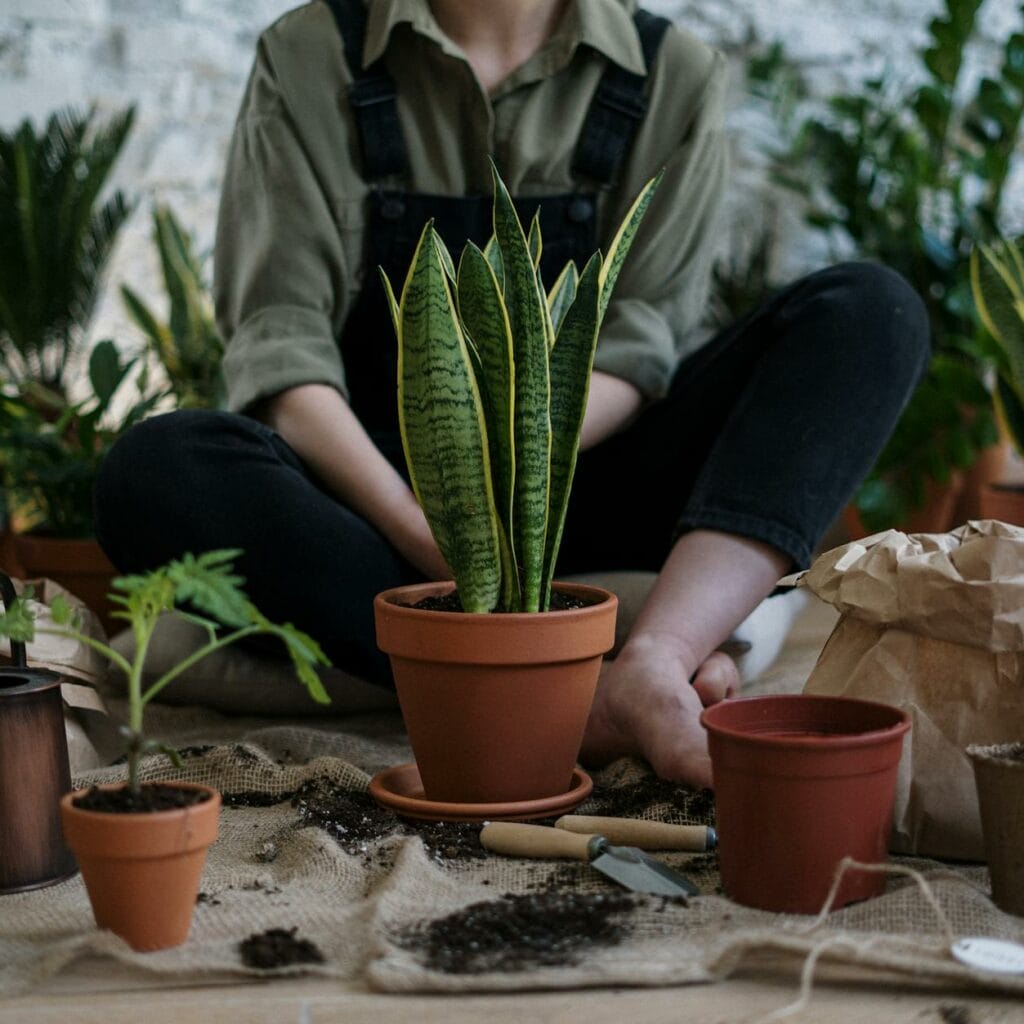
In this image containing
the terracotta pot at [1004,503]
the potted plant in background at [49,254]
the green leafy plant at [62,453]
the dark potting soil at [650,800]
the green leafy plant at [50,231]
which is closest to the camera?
the dark potting soil at [650,800]

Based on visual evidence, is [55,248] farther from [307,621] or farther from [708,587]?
[708,587]

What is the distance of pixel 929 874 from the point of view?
0.95 m

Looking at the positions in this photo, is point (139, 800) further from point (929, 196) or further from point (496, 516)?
point (929, 196)

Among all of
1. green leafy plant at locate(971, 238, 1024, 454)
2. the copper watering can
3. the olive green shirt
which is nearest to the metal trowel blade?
the copper watering can

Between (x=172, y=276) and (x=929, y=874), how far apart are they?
6.01 ft

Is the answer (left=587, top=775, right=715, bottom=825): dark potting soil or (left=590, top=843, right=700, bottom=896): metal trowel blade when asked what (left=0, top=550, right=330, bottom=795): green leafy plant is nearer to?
(left=590, top=843, right=700, bottom=896): metal trowel blade

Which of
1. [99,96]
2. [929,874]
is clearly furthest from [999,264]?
[99,96]

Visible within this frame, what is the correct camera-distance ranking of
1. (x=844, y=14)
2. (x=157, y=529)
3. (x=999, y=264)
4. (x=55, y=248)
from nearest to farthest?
(x=157, y=529) < (x=999, y=264) < (x=55, y=248) < (x=844, y=14)

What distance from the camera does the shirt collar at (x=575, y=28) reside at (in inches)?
59.2

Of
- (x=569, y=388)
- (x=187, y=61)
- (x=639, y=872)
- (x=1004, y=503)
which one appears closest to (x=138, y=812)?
(x=639, y=872)

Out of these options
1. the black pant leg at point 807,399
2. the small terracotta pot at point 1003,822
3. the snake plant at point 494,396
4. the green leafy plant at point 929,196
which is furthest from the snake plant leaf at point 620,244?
the green leafy plant at point 929,196

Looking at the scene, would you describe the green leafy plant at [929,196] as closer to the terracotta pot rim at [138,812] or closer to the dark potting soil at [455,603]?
the dark potting soil at [455,603]

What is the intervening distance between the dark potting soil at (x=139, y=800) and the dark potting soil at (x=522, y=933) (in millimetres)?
161

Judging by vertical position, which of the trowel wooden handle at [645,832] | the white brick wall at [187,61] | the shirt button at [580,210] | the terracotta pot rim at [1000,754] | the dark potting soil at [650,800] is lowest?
the dark potting soil at [650,800]
